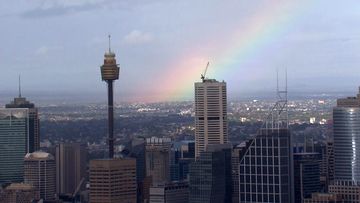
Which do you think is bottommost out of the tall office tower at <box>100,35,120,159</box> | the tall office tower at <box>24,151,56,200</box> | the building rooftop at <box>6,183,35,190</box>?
the building rooftop at <box>6,183,35,190</box>

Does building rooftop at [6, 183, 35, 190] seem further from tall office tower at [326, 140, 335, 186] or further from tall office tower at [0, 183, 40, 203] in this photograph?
tall office tower at [326, 140, 335, 186]

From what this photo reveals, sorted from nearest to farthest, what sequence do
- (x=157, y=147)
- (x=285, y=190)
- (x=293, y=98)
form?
1. (x=285, y=190)
2. (x=293, y=98)
3. (x=157, y=147)

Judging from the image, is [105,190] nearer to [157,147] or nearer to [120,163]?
[120,163]

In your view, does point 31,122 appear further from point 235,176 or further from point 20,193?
point 235,176

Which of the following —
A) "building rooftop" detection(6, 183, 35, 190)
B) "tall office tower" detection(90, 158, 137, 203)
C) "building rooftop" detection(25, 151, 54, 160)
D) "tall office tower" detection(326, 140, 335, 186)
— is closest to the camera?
"tall office tower" detection(326, 140, 335, 186)

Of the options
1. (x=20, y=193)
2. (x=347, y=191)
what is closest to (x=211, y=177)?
(x=347, y=191)

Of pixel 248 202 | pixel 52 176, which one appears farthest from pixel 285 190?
pixel 52 176

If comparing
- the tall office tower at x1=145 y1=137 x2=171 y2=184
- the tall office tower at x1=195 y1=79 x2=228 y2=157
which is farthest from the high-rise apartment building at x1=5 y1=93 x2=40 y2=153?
the tall office tower at x1=195 y1=79 x2=228 y2=157
